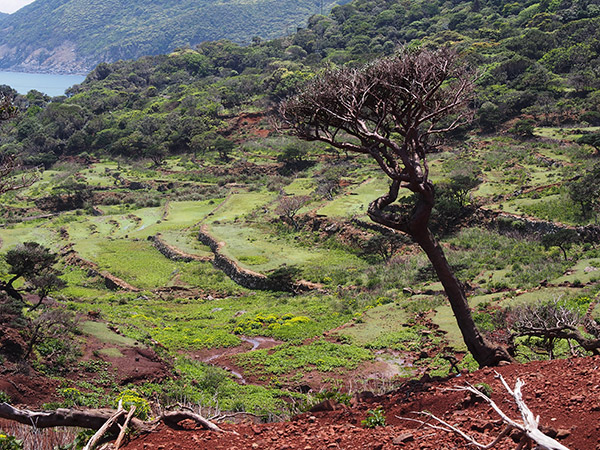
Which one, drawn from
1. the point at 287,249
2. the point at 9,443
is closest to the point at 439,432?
the point at 9,443

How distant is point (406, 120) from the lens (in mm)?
8773

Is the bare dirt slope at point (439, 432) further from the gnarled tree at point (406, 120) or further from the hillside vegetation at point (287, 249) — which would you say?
the gnarled tree at point (406, 120)

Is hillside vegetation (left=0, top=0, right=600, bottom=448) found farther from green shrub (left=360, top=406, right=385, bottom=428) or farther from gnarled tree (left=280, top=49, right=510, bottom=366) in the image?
gnarled tree (left=280, top=49, right=510, bottom=366)

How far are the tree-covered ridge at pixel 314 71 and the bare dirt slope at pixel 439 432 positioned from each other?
84.9 feet

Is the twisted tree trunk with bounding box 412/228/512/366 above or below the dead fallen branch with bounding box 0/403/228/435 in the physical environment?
below

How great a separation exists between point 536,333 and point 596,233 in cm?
1574

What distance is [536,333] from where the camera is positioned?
7348mm

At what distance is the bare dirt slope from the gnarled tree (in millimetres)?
1759

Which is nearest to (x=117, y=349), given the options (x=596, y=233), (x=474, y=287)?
(x=474, y=287)

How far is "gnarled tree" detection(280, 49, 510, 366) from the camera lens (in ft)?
24.4

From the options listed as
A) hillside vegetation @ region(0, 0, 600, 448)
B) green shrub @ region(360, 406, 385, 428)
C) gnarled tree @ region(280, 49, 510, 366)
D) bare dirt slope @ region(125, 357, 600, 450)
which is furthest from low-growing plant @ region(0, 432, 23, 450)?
gnarled tree @ region(280, 49, 510, 366)

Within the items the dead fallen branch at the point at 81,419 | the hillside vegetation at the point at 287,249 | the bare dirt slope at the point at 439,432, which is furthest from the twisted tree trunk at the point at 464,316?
the dead fallen branch at the point at 81,419

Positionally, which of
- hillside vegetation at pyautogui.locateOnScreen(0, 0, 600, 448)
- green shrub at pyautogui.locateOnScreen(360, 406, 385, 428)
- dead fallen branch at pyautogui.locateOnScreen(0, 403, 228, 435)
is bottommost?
hillside vegetation at pyautogui.locateOnScreen(0, 0, 600, 448)

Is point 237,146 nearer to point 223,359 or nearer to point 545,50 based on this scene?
point 545,50
